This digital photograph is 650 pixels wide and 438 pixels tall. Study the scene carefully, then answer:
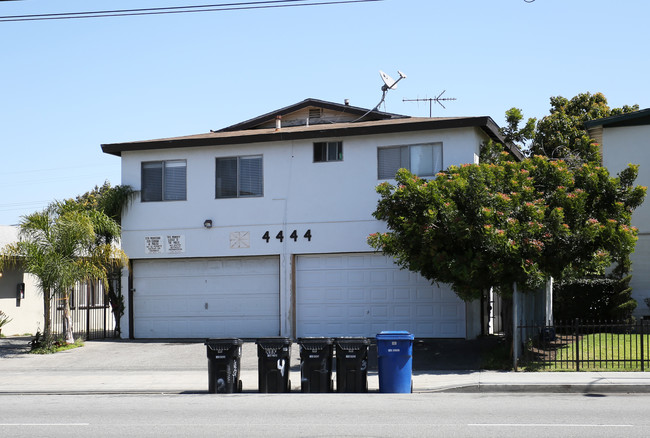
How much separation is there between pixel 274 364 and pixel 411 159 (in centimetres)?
933

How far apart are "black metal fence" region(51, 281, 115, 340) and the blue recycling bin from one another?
13319mm

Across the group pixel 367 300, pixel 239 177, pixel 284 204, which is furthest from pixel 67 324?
pixel 367 300

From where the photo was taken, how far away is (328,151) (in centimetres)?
2272

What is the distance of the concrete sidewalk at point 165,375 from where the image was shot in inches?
563

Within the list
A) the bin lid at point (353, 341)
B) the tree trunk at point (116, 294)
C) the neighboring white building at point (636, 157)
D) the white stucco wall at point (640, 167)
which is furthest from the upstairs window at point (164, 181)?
the white stucco wall at point (640, 167)

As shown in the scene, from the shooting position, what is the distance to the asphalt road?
31.6 ft

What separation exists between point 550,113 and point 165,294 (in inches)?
964

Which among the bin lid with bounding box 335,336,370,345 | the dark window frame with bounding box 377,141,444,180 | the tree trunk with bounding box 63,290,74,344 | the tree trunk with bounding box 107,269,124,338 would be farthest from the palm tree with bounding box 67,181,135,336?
the bin lid with bounding box 335,336,370,345

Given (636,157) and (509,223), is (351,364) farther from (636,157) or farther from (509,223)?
(636,157)

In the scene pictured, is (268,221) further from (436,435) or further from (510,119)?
(436,435)

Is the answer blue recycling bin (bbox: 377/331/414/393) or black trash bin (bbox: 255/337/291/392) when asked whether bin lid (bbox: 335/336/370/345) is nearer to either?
blue recycling bin (bbox: 377/331/414/393)

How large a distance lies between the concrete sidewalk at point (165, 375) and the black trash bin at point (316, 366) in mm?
712

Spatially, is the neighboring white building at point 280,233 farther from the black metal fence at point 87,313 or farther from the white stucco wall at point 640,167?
the white stucco wall at point 640,167

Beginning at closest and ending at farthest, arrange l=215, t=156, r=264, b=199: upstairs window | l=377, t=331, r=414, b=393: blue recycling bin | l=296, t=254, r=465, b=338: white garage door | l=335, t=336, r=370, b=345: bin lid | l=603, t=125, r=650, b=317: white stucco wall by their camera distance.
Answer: l=377, t=331, r=414, b=393: blue recycling bin, l=335, t=336, r=370, b=345: bin lid, l=296, t=254, r=465, b=338: white garage door, l=215, t=156, r=264, b=199: upstairs window, l=603, t=125, r=650, b=317: white stucco wall
